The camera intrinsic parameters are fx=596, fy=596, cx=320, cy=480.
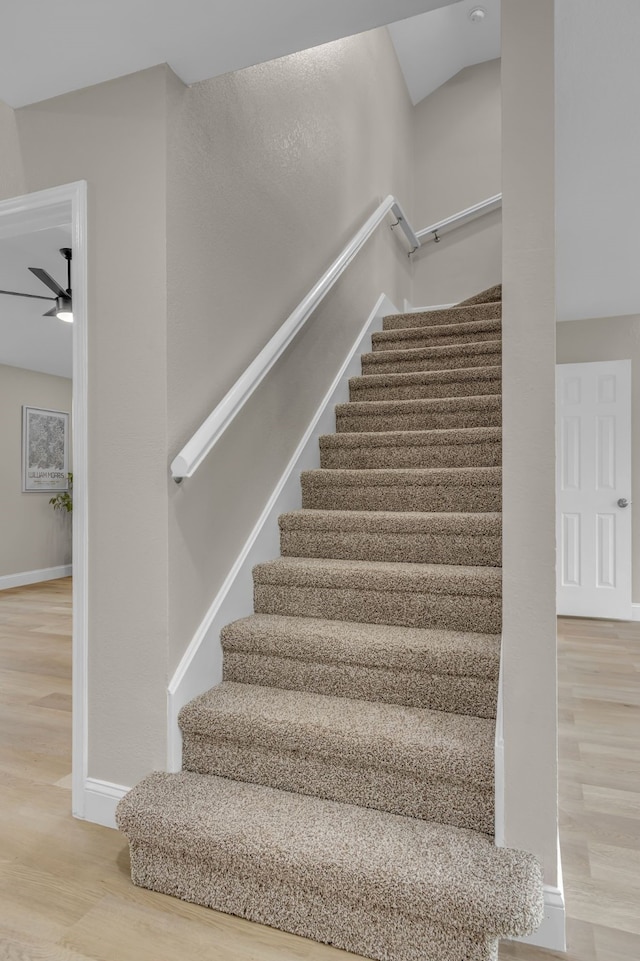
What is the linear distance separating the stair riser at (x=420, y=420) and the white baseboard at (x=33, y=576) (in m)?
4.49

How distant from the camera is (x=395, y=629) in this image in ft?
6.59

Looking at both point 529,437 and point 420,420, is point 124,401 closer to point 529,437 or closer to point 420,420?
point 529,437

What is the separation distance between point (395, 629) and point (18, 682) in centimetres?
222

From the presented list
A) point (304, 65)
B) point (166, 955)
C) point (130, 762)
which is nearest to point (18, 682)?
point (130, 762)

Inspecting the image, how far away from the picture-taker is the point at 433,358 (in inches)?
138

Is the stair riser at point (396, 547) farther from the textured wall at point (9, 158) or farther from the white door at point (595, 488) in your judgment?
the white door at point (595, 488)

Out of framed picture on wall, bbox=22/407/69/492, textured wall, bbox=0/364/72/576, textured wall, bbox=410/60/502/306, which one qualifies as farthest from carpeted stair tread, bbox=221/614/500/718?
framed picture on wall, bbox=22/407/69/492

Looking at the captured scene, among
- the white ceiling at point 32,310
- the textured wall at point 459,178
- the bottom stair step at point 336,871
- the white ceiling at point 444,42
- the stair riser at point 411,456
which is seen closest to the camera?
the bottom stair step at point 336,871

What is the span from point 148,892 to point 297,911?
415mm

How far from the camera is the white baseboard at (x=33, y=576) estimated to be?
6.06 m

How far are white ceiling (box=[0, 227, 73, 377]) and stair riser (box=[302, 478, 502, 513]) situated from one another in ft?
5.53

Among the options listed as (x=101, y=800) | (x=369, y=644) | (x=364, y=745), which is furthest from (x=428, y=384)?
(x=101, y=800)

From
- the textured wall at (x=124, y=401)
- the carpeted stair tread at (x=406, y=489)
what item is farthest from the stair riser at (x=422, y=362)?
the textured wall at (x=124, y=401)

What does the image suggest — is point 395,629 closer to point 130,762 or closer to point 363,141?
point 130,762
